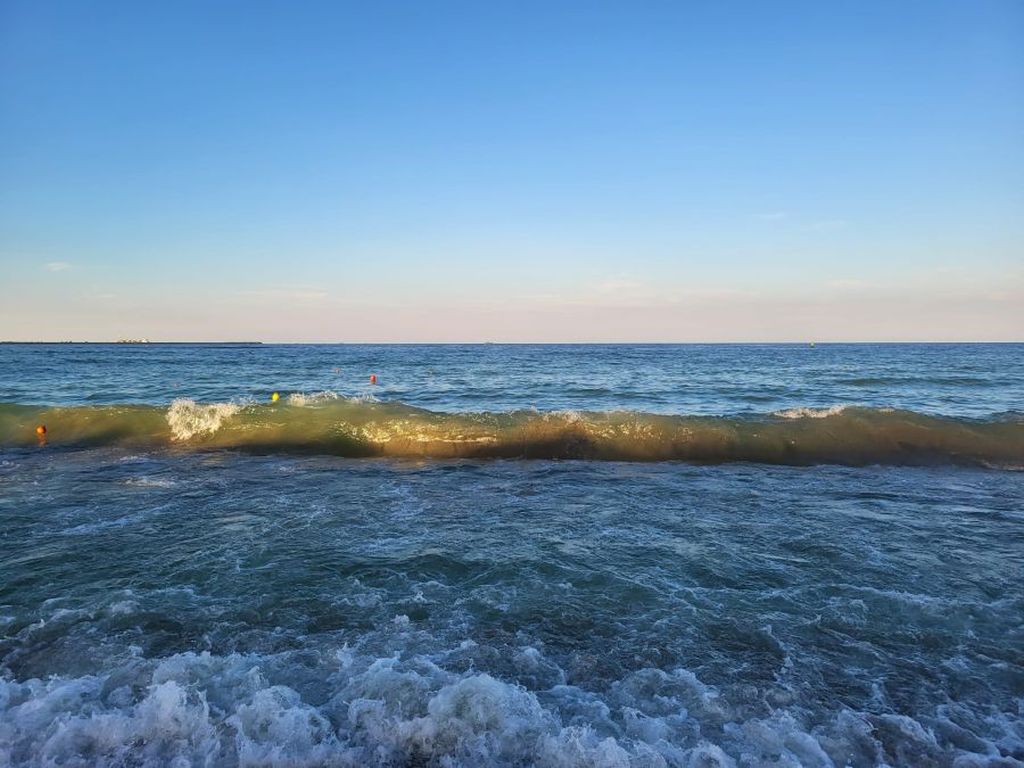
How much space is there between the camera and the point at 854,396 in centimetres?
2541

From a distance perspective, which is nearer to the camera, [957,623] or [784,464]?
[957,623]

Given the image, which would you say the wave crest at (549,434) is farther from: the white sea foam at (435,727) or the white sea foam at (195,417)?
the white sea foam at (435,727)

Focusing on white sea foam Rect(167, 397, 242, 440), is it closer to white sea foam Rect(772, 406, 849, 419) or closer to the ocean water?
the ocean water

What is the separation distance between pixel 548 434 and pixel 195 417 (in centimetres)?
1055

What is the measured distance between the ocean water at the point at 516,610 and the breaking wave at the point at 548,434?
0.30 meters

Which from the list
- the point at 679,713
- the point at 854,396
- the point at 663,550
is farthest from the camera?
the point at 854,396

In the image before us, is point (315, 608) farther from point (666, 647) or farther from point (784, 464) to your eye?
point (784, 464)

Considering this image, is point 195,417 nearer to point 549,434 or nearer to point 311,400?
point 311,400

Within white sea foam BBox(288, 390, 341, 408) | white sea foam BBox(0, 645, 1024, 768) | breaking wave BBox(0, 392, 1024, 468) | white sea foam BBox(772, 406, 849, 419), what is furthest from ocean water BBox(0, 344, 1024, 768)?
white sea foam BBox(288, 390, 341, 408)

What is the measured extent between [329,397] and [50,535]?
40.5 ft

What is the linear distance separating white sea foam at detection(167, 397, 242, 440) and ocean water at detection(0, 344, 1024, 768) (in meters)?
2.53

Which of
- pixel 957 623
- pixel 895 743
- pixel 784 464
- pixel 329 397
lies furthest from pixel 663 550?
pixel 329 397

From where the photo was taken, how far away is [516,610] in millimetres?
Result: 5852

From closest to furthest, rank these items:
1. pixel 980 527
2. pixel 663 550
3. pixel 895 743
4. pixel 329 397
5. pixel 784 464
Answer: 1. pixel 895 743
2. pixel 663 550
3. pixel 980 527
4. pixel 784 464
5. pixel 329 397
